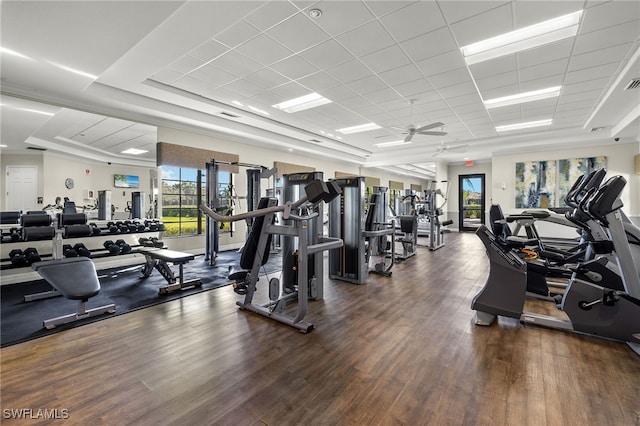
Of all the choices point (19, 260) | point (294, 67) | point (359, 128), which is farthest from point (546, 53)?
point (19, 260)

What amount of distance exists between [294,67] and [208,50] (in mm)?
1108

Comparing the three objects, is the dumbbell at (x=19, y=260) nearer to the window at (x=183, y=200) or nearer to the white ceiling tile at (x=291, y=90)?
the window at (x=183, y=200)

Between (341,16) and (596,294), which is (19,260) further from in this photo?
(596,294)

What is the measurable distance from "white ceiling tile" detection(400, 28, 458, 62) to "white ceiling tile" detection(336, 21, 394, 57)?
0.26 meters

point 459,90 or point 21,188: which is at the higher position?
point 459,90

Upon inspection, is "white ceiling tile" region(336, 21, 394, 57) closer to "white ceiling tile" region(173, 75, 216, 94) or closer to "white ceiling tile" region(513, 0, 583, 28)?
"white ceiling tile" region(513, 0, 583, 28)

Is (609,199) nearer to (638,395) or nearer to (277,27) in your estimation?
(638,395)

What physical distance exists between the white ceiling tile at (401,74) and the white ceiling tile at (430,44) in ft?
1.06

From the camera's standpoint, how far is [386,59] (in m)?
3.68

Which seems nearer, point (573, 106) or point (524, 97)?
point (524, 97)

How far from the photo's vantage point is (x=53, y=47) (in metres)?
2.98

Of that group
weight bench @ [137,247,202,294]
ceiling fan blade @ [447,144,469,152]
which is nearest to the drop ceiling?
ceiling fan blade @ [447,144,469,152]

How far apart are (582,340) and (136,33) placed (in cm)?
498

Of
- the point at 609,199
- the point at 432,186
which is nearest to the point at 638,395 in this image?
the point at 609,199
